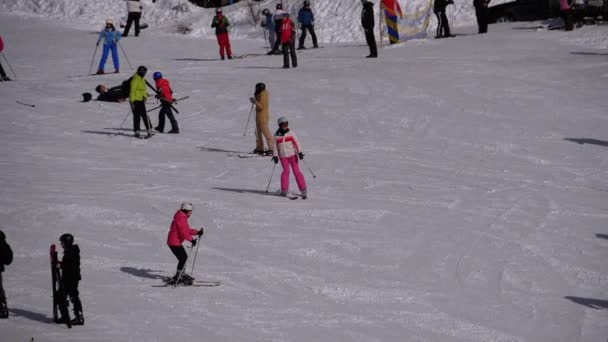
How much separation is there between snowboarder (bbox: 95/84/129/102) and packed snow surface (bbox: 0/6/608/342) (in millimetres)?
459

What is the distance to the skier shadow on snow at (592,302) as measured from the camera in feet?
34.8

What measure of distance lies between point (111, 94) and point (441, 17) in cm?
1185

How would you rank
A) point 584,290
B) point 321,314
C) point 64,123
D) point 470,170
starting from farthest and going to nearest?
point 64,123 → point 470,170 → point 584,290 → point 321,314

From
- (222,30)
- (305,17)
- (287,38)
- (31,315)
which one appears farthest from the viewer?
(305,17)

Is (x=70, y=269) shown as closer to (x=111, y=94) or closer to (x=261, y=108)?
(x=261, y=108)

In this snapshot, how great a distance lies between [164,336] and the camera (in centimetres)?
959

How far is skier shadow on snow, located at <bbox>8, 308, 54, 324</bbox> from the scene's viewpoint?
9938 mm

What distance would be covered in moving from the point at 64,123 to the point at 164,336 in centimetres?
1238

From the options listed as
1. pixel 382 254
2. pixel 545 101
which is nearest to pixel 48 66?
pixel 545 101

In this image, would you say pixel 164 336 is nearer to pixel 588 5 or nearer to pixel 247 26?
pixel 588 5

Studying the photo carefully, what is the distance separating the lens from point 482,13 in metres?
29.7

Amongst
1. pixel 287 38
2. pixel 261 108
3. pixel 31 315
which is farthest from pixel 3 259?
pixel 287 38

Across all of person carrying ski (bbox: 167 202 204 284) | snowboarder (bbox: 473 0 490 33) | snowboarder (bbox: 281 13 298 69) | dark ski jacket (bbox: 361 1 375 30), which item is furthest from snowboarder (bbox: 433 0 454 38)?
person carrying ski (bbox: 167 202 204 284)

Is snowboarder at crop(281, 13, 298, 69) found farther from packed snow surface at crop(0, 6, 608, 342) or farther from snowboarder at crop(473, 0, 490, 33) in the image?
snowboarder at crop(473, 0, 490, 33)
